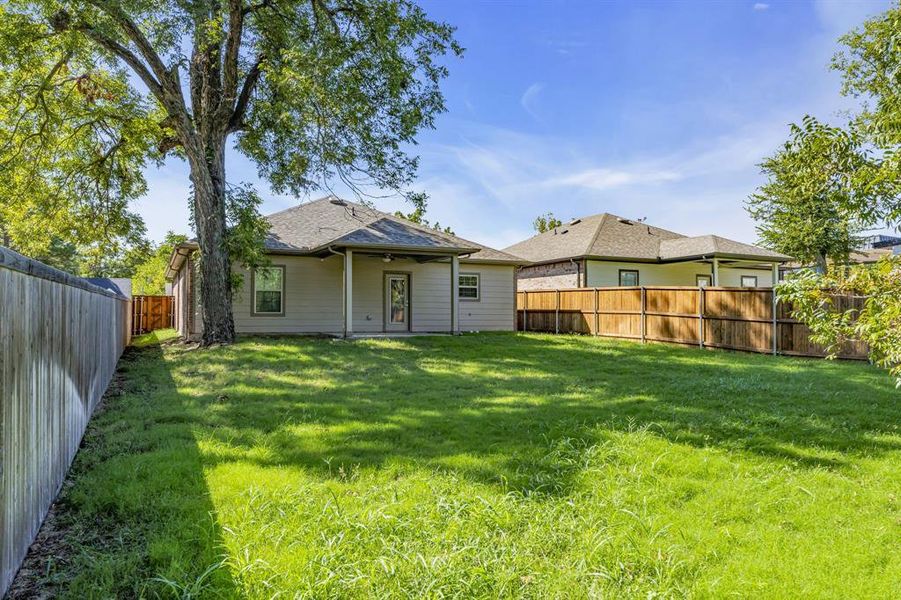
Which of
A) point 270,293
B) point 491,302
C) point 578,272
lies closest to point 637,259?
point 578,272

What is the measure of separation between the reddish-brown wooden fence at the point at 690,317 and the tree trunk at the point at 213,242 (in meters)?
11.5

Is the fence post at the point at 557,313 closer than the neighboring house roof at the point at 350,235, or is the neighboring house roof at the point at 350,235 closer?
the neighboring house roof at the point at 350,235

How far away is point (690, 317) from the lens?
1414cm

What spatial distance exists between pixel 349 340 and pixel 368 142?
5447 mm

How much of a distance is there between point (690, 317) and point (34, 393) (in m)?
14.4

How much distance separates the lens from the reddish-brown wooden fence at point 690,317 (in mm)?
11742

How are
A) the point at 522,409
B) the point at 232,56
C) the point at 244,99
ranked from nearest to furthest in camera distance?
the point at 522,409 < the point at 232,56 < the point at 244,99

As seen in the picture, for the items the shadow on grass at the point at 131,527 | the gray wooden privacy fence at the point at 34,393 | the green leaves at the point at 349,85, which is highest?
Result: the green leaves at the point at 349,85

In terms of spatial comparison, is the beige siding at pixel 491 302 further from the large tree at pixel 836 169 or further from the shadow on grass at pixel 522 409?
the large tree at pixel 836 169

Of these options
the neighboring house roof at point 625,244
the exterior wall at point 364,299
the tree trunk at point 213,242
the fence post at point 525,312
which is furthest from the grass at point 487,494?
the fence post at point 525,312

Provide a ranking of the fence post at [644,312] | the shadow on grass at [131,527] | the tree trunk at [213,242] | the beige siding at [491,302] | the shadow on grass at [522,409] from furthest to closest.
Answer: the beige siding at [491,302] < the fence post at [644,312] < the tree trunk at [213,242] < the shadow on grass at [522,409] < the shadow on grass at [131,527]

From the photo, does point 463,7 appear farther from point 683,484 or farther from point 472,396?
point 683,484

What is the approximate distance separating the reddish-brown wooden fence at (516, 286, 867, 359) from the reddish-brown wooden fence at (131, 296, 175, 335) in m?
16.3

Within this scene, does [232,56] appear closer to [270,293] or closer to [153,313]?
[270,293]
